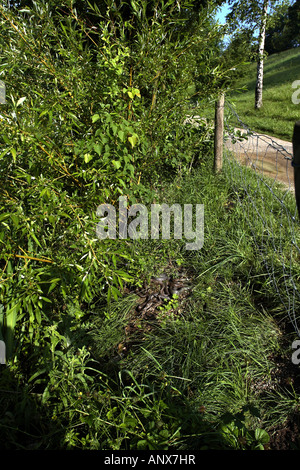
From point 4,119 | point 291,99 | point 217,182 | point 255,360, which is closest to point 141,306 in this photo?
point 255,360

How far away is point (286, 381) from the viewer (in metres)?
2.05

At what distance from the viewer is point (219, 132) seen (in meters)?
4.25

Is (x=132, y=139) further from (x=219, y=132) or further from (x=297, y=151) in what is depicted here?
(x=219, y=132)

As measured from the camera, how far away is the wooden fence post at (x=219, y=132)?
4.10 m

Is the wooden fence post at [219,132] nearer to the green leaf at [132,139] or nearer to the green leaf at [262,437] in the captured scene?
the green leaf at [132,139]

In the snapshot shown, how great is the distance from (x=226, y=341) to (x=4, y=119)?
199 cm

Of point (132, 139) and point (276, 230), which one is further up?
point (132, 139)

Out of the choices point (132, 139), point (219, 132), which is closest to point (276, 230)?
point (219, 132)

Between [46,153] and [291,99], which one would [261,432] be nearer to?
[46,153]

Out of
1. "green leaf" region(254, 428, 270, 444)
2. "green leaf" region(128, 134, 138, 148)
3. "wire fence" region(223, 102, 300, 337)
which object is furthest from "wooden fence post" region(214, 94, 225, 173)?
"green leaf" region(254, 428, 270, 444)

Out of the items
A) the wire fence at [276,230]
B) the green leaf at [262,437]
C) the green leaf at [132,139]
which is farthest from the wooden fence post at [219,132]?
the green leaf at [262,437]

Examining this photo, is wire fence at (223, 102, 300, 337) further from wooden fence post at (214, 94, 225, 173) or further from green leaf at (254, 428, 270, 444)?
green leaf at (254, 428, 270, 444)

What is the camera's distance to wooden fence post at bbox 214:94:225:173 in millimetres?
4098

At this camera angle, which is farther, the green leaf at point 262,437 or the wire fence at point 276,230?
the wire fence at point 276,230
